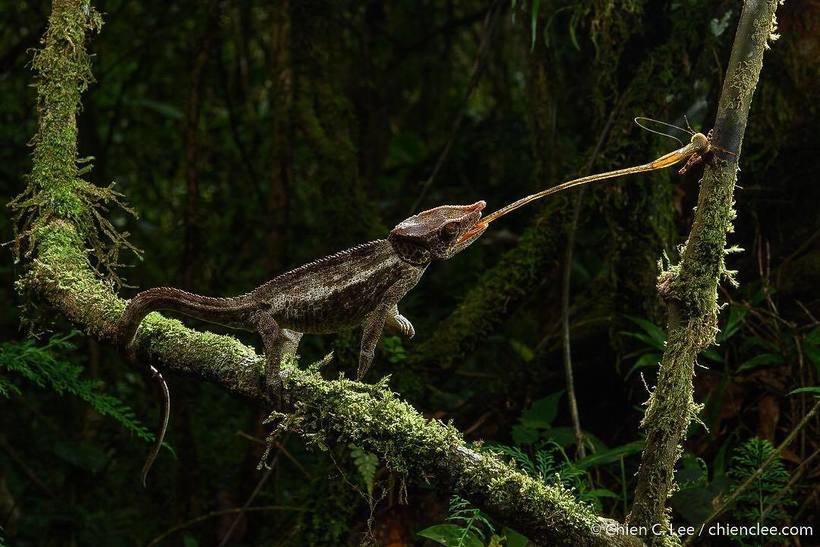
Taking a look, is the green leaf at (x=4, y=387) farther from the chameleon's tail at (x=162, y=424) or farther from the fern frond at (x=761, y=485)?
the fern frond at (x=761, y=485)

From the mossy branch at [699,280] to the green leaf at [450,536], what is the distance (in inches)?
27.3

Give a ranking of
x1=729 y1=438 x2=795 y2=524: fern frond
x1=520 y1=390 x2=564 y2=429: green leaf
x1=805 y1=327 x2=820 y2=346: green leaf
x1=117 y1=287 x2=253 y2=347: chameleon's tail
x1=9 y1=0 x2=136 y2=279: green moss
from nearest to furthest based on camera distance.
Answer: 1. x1=117 y1=287 x2=253 y2=347: chameleon's tail
2. x1=9 y1=0 x2=136 y2=279: green moss
3. x1=729 y1=438 x2=795 y2=524: fern frond
4. x1=805 y1=327 x2=820 y2=346: green leaf
5. x1=520 y1=390 x2=564 y2=429: green leaf

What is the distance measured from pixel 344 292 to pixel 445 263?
3.27 meters

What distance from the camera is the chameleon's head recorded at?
2658mm

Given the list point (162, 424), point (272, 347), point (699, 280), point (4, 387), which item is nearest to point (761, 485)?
point (699, 280)

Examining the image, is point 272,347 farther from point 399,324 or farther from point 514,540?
point 514,540

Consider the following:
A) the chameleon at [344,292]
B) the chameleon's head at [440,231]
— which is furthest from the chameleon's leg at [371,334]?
the chameleon's head at [440,231]

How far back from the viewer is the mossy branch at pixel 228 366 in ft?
7.14

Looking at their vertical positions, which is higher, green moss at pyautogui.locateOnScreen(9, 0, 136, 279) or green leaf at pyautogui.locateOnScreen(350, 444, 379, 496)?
green moss at pyautogui.locateOnScreen(9, 0, 136, 279)

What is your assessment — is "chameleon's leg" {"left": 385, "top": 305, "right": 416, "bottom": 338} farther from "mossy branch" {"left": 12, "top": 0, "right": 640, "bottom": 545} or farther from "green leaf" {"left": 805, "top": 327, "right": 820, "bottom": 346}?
"green leaf" {"left": 805, "top": 327, "right": 820, "bottom": 346}

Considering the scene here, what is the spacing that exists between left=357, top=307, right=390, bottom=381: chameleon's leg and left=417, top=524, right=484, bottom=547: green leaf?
570 millimetres

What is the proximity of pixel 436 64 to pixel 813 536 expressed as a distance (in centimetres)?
461

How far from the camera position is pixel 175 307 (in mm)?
2666

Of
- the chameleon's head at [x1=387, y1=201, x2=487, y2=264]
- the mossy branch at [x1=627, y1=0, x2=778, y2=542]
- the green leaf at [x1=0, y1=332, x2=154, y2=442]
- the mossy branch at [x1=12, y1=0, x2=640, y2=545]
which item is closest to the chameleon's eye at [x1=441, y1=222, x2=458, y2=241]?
the chameleon's head at [x1=387, y1=201, x2=487, y2=264]
